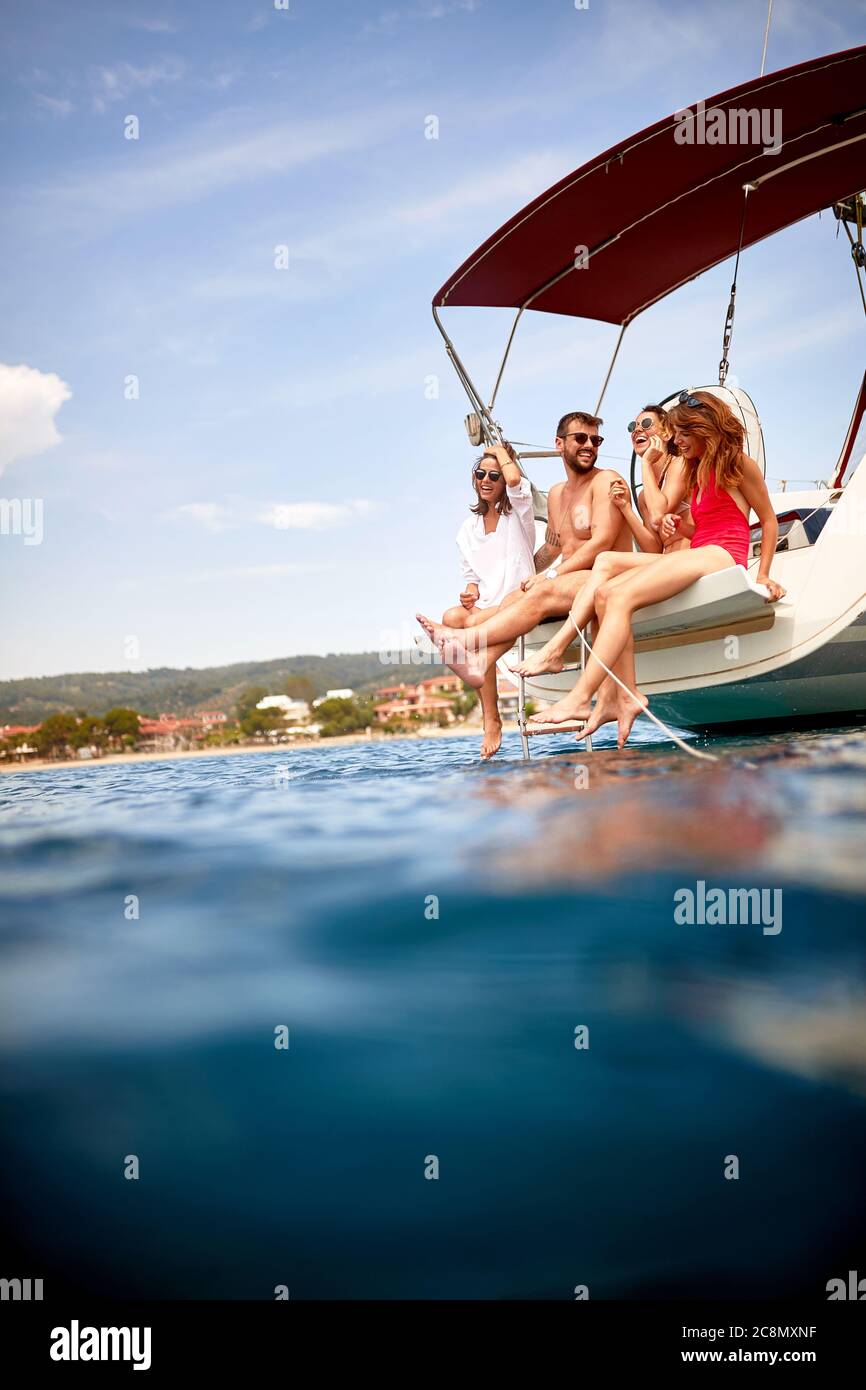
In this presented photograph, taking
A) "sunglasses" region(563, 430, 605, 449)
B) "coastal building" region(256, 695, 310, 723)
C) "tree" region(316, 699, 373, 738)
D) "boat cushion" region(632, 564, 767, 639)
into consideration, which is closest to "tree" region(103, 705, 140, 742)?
"tree" region(316, 699, 373, 738)

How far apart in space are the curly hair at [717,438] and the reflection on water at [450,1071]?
2787 mm

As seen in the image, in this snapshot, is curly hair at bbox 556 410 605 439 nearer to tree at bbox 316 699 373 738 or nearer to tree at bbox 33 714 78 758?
tree at bbox 33 714 78 758

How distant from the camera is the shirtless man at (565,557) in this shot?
4879mm

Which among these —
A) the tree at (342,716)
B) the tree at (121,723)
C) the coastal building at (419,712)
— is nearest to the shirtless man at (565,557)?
the tree at (121,723)

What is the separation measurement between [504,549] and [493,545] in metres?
0.08

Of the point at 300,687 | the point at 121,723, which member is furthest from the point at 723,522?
the point at 300,687

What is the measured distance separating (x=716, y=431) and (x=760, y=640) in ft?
3.71

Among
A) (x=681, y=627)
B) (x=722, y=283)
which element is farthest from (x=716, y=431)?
(x=722, y=283)

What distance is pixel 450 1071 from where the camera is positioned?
1.24 meters

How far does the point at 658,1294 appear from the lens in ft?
2.98

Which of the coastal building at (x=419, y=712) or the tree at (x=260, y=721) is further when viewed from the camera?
the tree at (x=260, y=721)

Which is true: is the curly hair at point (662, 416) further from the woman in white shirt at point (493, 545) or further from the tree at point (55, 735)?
the tree at point (55, 735)

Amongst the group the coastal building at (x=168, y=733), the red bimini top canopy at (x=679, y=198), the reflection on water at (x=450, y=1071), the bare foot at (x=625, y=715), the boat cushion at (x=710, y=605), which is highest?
the red bimini top canopy at (x=679, y=198)

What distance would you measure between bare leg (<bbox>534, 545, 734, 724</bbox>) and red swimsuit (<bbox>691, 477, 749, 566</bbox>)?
16 centimetres
